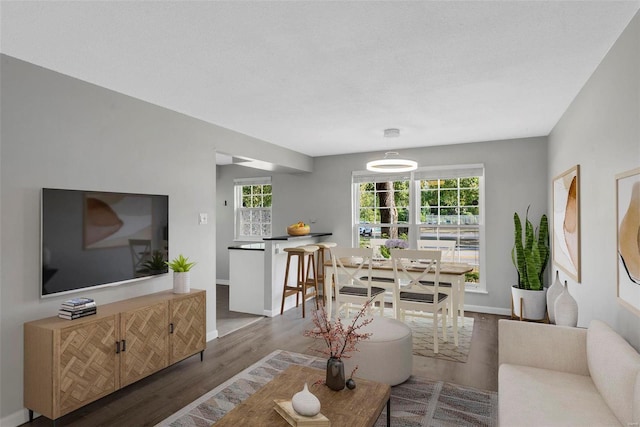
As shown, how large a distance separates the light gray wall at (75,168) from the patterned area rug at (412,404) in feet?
3.68

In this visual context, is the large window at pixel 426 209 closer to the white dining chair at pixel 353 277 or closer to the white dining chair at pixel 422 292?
the white dining chair at pixel 353 277

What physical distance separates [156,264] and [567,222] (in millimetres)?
3915

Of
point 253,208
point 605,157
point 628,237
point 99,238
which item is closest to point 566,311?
point 628,237

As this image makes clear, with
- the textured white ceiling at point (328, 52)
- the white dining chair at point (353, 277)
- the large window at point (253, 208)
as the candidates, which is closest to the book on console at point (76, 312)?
the textured white ceiling at point (328, 52)

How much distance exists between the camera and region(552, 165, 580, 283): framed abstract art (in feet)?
10.3

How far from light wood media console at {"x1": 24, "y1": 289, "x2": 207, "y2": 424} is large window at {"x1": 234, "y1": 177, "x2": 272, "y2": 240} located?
3.99 m

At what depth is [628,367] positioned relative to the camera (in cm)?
163

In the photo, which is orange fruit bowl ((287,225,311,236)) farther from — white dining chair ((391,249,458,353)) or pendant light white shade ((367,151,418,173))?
white dining chair ((391,249,458,353))

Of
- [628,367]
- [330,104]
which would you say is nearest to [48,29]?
[330,104]

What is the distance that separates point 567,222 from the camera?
3484mm

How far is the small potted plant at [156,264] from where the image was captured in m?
3.35

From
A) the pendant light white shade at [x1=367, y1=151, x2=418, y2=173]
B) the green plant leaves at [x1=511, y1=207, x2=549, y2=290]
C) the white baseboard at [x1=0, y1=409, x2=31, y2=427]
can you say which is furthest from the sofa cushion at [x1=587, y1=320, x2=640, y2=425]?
the white baseboard at [x1=0, y1=409, x2=31, y2=427]

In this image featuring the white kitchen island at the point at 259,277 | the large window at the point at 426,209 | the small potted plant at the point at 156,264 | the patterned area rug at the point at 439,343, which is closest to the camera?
the small potted plant at the point at 156,264

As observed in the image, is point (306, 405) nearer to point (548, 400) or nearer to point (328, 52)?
point (548, 400)
